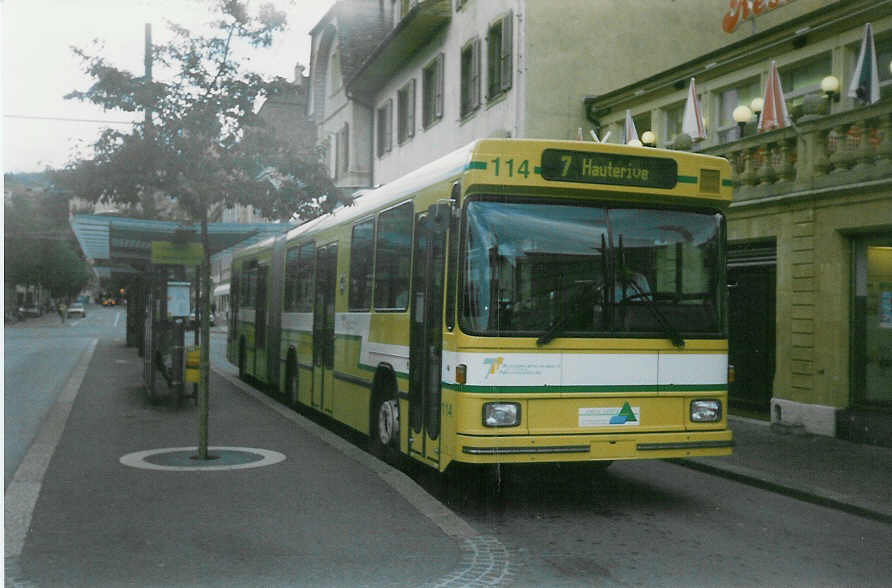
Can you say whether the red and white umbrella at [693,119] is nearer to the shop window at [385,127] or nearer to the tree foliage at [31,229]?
the tree foliage at [31,229]

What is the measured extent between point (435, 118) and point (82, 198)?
15551 millimetres

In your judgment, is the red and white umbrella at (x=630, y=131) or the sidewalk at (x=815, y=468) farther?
the red and white umbrella at (x=630, y=131)

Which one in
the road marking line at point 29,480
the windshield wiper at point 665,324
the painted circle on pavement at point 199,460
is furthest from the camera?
the painted circle on pavement at point 199,460

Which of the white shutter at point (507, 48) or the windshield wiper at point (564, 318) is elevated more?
the white shutter at point (507, 48)

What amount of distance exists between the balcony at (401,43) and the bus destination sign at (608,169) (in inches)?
702

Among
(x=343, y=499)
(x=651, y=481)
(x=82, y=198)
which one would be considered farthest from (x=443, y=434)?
(x=82, y=198)

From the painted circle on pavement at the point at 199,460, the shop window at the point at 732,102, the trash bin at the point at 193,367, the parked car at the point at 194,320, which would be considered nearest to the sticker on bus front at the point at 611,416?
the painted circle on pavement at the point at 199,460

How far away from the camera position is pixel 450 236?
7.82 m

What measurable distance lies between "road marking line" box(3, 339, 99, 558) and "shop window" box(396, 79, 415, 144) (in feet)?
46.3

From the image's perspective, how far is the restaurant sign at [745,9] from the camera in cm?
1558

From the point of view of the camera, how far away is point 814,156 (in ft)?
43.2

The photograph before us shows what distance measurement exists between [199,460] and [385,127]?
2133cm

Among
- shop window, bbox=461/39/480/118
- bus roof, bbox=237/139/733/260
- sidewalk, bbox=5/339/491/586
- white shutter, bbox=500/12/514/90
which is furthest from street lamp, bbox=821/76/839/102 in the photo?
shop window, bbox=461/39/480/118

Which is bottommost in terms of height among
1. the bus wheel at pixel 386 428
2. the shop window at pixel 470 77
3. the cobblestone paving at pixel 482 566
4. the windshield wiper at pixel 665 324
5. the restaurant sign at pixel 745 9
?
the cobblestone paving at pixel 482 566
